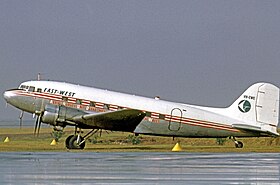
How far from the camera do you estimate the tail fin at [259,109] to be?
3934 cm

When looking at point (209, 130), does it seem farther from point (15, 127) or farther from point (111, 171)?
point (15, 127)

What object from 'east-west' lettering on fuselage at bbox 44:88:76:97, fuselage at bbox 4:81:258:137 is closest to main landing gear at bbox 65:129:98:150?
fuselage at bbox 4:81:258:137

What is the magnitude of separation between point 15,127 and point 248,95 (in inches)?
3865

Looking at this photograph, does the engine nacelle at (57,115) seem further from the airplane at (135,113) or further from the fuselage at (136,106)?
the fuselage at (136,106)

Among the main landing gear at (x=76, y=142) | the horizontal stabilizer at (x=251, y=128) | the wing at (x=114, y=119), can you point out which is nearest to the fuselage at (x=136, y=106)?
the horizontal stabilizer at (x=251, y=128)

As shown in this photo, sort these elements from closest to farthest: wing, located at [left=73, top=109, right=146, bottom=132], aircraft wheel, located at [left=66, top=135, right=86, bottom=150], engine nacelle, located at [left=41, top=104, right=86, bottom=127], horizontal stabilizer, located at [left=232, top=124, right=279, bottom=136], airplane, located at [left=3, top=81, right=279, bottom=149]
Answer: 1. engine nacelle, located at [left=41, top=104, right=86, bottom=127]
2. wing, located at [left=73, top=109, right=146, bottom=132]
3. aircraft wheel, located at [left=66, top=135, right=86, bottom=150]
4. airplane, located at [left=3, top=81, right=279, bottom=149]
5. horizontal stabilizer, located at [left=232, top=124, right=279, bottom=136]

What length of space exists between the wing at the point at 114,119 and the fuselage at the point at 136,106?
524mm

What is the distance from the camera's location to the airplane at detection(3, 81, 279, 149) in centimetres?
3816

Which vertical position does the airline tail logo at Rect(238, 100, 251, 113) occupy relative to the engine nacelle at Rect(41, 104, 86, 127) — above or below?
above

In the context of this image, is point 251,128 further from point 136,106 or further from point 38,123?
point 38,123

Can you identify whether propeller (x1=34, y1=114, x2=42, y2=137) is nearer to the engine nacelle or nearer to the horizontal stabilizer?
the engine nacelle

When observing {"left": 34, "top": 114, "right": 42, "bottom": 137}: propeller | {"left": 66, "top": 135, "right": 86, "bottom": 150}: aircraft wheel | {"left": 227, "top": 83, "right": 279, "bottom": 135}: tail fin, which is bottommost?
{"left": 66, "top": 135, "right": 86, "bottom": 150}: aircraft wheel

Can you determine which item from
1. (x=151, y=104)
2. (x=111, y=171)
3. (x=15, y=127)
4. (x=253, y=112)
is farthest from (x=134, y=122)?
(x=15, y=127)

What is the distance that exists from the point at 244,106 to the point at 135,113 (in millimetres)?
6629
